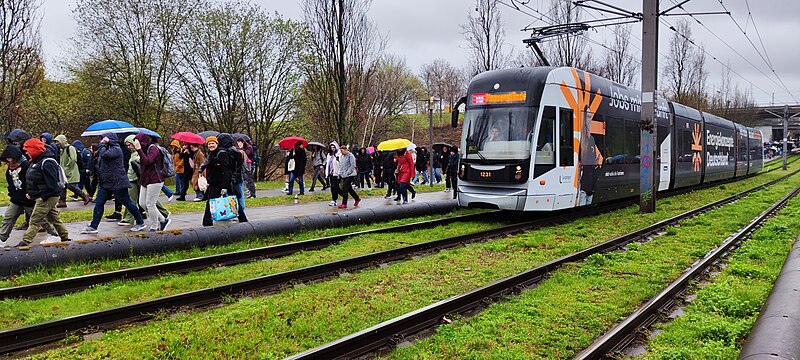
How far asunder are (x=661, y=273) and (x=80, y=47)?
25003 mm

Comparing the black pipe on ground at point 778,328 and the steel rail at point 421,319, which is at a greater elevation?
the black pipe on ground at point 778,328

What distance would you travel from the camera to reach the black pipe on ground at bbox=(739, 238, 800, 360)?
11.8ft

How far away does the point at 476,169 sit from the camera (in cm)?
1239

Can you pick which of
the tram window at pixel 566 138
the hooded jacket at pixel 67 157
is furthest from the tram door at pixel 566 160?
the hooded jacket at pixel 67 157

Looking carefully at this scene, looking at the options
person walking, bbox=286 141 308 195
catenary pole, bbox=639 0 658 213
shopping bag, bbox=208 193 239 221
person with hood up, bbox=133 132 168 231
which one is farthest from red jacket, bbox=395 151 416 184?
person with hood up, bbox=133 132 168 231

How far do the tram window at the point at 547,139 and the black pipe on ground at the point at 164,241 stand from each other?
4051mm

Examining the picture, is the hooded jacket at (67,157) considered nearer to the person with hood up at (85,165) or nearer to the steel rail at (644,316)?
the person with hood up at (85,165)

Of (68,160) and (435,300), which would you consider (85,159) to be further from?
(435,300)

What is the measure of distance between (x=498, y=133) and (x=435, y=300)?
6591 mm

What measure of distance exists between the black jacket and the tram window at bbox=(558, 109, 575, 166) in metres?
9.49

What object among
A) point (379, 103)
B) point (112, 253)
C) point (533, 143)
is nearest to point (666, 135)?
point (533, 143)

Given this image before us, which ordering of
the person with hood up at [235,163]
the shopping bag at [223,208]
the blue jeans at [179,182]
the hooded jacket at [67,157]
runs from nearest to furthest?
the shopping bag at [223,208] < the person with hood up at [235,163] < the hooded jacket at [67,157] < the blue jeans at [179,182]

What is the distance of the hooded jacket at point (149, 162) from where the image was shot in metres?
10.2

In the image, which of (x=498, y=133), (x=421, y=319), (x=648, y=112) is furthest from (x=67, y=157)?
(x=648, y=112)
